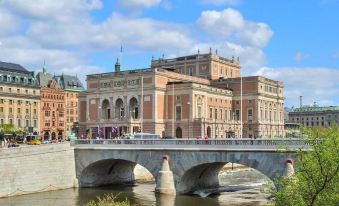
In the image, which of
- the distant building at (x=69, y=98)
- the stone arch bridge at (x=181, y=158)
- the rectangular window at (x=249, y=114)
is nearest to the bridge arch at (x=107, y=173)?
the stone arch bridge at (x=181, y=158)

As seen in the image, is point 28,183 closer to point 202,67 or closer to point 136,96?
point 136,96

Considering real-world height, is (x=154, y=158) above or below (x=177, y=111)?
below

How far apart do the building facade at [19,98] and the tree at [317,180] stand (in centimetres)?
9588

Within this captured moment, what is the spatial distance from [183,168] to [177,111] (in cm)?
4917

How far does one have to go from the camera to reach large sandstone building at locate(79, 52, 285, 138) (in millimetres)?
102750

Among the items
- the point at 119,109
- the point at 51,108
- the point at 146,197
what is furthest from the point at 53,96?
the point at 146,197

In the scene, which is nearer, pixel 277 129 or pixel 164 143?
pixel 164 143

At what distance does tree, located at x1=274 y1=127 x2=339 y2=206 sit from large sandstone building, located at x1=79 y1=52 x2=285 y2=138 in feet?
219

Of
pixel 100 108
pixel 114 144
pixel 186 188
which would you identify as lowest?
pixel 186 188

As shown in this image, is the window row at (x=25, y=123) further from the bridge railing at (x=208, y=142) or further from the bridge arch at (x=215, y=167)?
the bridge arch at (x=215, y=167)

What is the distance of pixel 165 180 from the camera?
56000 mm

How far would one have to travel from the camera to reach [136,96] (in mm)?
104125

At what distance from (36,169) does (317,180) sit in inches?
1618

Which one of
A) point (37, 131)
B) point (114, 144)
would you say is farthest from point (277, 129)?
point (114, 144)
